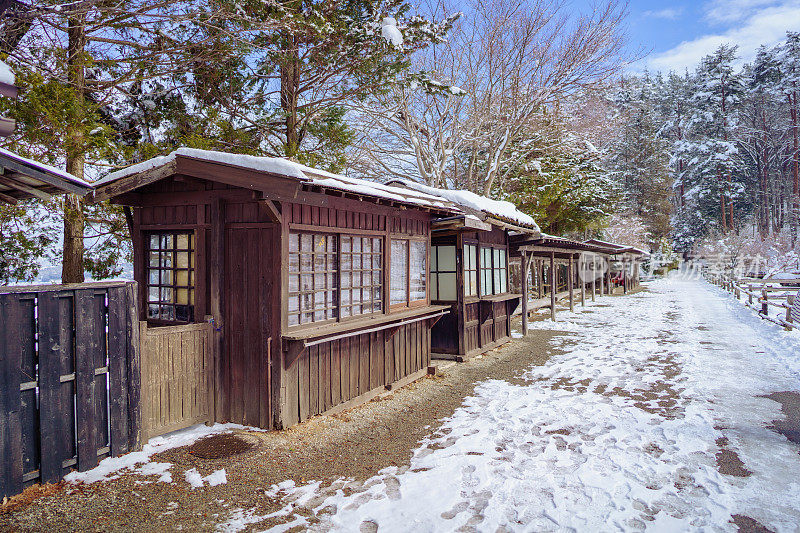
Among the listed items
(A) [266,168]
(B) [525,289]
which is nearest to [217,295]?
(A) [266,168]

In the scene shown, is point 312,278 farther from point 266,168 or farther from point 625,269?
point 625,269

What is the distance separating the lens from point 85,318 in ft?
14.3

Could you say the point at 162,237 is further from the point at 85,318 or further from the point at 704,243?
the point at 704,243

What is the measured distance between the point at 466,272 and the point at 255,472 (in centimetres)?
651

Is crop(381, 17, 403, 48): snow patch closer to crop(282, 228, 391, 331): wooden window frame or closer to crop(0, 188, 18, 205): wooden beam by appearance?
Answer: crop(282, 228, 391, 331): wooden window frame

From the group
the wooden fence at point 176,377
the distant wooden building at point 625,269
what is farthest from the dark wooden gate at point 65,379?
the distant wooden building at point 625,269

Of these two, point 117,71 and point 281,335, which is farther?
point 117,71

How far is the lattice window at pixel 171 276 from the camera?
5887 mm

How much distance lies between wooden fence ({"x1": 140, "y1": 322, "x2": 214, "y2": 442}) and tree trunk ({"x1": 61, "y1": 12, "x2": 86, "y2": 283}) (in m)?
3.93

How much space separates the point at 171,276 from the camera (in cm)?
608

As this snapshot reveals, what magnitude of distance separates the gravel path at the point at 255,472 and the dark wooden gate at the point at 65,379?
0.34m

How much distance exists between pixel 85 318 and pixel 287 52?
7.62 meters

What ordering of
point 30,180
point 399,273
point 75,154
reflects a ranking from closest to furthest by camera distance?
point 30,180
point 75,154
point 399,273

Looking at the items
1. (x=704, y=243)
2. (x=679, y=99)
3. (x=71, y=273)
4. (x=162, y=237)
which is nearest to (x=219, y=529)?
(x=162, y=237)
